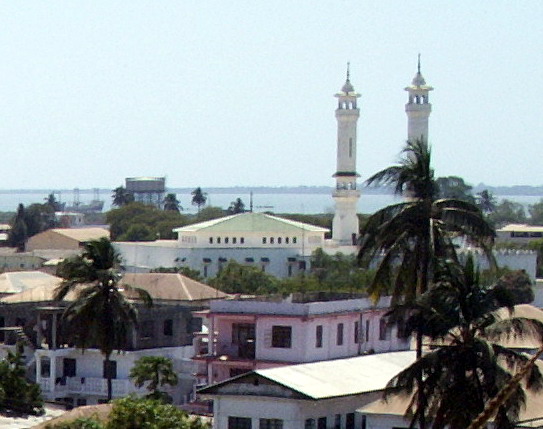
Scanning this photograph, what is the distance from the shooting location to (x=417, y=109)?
145 meters

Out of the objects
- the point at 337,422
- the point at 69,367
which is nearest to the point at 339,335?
the point at 337,422

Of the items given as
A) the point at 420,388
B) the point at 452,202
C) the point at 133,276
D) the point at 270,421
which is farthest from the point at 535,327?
the point at 133,276

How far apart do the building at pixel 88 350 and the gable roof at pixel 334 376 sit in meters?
12.5

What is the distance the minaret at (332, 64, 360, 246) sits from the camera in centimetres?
14612

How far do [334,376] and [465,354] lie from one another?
13.5m

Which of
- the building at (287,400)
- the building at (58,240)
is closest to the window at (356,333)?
the building at (287,400)

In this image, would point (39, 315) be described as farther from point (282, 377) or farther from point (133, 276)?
point (282, 377)

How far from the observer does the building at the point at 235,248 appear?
128750 mm

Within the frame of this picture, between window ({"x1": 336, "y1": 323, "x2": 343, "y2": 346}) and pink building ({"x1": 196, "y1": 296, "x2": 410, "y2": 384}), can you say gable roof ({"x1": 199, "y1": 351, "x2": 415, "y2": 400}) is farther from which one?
window ({"x1": 336, "y1": 323, "x2": 343, "y2": 346})

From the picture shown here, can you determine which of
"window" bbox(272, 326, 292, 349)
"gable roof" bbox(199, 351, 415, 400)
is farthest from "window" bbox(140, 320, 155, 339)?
"gable roof" bbox(199, 351, 415, 400)

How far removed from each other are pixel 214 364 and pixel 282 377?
980 cm

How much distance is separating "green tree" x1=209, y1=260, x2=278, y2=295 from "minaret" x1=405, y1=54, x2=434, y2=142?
43.9 m

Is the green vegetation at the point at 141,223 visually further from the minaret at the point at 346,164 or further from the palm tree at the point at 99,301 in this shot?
the palm tree at the point at 99,301

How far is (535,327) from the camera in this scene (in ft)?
92.8
